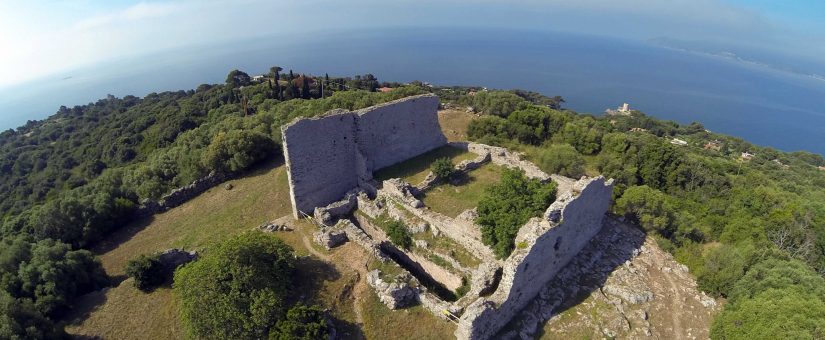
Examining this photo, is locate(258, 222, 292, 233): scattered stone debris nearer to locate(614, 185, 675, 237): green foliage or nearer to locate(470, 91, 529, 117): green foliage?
locate(614, 185, 675, 237): green foliage

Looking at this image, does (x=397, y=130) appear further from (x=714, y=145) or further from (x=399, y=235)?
(x=714, y=145)

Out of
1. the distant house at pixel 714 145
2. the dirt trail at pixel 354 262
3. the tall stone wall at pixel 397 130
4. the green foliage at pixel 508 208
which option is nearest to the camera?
the dirt trail at pixel 354 262

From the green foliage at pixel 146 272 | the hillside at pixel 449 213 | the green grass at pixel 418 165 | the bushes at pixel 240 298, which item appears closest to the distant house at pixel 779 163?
the hillside at pixel 449 213

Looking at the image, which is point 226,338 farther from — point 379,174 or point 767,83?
point 767,83

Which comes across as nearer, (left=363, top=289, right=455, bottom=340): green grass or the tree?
(left=363, top=289, right=455, bottom=340): green grass

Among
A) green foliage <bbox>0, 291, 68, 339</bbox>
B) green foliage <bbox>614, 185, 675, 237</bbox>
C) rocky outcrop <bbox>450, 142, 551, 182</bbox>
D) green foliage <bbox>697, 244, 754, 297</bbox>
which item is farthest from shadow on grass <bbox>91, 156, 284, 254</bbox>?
green foliage <bbox>697, 244, 754, 297</bbox>

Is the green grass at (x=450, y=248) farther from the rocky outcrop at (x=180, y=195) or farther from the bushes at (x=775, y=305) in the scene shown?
the rocky outcrop at (x=180, y=195)
